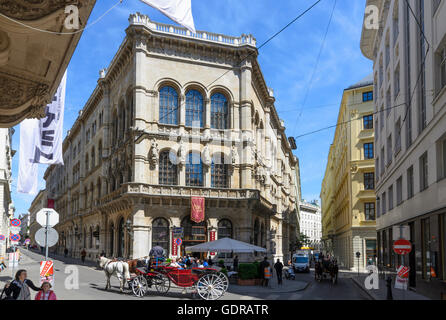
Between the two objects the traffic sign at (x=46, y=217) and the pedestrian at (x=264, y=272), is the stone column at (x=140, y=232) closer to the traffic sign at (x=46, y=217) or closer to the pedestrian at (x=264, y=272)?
the pedestrian at (x=264, y=272)

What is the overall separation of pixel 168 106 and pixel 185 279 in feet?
73.6

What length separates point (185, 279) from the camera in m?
18.5

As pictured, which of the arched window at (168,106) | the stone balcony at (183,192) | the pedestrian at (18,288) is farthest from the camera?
the arched window at (168,106)

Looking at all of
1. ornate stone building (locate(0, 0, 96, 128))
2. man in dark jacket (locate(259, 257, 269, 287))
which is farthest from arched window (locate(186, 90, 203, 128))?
ornate stone building (locate(0, 0, 96, 128))

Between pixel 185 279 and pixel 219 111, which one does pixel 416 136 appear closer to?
pixel 185 279

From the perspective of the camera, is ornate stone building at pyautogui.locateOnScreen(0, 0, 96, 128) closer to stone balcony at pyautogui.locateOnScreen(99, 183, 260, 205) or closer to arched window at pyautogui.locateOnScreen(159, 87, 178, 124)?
stone balcony at pyautogui.locateOnScreen(99, 183, 260, 205)

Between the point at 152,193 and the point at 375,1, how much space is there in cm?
2213

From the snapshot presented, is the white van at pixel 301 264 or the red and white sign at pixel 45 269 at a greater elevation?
the red and white sign at pixel 45 269

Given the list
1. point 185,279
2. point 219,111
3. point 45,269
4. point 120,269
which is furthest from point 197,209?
point 45,269

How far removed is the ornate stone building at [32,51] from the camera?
28.3ft

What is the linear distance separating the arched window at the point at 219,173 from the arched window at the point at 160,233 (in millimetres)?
5264

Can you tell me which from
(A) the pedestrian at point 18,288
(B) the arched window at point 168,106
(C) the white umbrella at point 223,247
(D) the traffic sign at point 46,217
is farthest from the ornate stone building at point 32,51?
(B) the arched window at point 168,106

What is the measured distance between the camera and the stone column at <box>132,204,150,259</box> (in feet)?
116

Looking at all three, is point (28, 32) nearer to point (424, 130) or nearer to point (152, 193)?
point (424, 130)
